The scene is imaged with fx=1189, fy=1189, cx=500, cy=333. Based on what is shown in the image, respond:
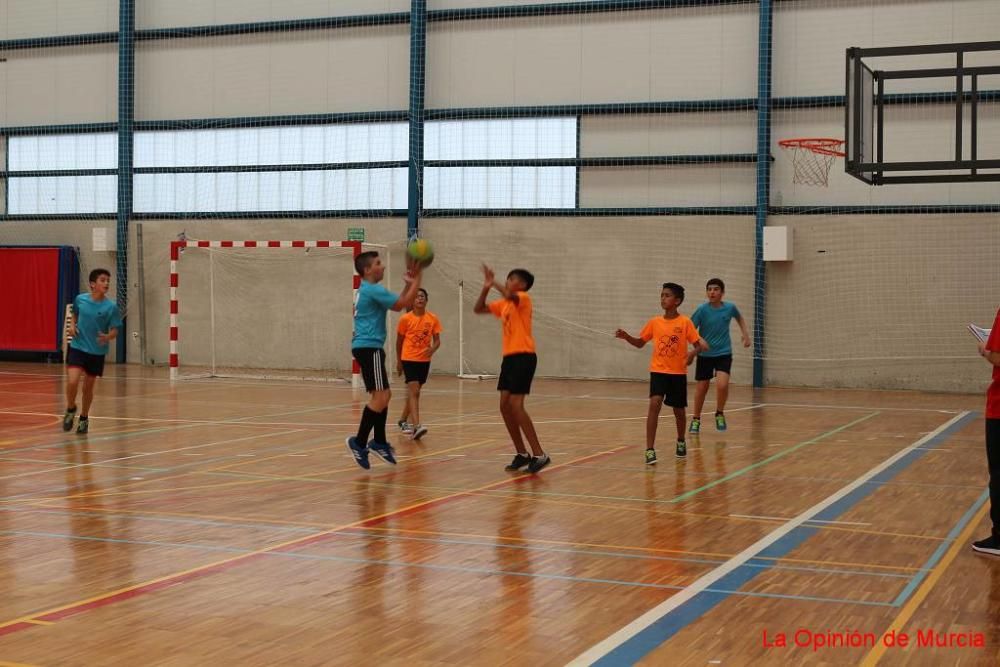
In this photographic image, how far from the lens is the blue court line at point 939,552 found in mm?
5988

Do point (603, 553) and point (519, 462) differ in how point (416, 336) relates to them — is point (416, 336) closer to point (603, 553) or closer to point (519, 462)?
point (519, 462)

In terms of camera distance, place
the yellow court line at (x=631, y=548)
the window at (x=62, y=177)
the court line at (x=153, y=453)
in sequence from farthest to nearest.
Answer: the window at (x=62, y=177) < the court line at (x=153, y=453) < the yellow court line at (x=631, y=548)

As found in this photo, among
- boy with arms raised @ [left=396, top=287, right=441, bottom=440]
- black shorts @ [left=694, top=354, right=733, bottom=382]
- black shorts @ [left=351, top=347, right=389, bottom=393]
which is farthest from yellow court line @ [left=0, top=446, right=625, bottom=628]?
black shorts @ [left=694, top=354, right=733, bottom=382]

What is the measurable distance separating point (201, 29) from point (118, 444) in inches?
636

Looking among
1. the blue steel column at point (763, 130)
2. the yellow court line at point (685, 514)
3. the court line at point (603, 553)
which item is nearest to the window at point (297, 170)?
the blue steel column at point (763, 130)

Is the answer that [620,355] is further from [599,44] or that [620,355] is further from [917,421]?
[917,421]

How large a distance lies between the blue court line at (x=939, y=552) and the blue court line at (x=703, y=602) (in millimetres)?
225

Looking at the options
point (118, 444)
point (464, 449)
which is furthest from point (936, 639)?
point (118, 444)

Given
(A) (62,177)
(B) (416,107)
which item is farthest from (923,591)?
(A) (62,177)

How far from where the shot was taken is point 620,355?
23.4 m

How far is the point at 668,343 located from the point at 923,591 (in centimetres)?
518

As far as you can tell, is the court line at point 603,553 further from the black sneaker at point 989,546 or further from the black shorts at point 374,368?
the black shorts at point 374,368

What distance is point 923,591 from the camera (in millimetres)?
6055

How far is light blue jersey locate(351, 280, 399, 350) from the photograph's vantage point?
10453mm
